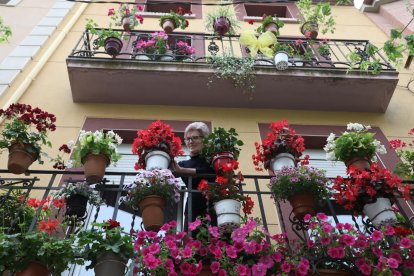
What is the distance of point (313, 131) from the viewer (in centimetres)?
Result: 816

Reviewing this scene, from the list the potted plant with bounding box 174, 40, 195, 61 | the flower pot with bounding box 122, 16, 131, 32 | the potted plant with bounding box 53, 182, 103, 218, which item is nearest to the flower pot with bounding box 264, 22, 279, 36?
the potted plant with bounding box 174, 40, 195, 61

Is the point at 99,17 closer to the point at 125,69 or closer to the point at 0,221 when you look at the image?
the point at 125,69

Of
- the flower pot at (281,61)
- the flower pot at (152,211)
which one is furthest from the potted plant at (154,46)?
the flower pot at (152,211)

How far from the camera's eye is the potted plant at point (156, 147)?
5.46 metres

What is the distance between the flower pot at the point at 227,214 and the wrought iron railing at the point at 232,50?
4.00m

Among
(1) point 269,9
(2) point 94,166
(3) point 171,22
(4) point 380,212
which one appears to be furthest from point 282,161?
(1) point 269,9

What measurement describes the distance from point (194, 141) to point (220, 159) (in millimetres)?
687

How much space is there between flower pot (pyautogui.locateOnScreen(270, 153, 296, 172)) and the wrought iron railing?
2977 mm

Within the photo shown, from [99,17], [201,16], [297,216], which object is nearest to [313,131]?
[297,216]

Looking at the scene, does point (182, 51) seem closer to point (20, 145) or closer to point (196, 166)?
point (196, 166)

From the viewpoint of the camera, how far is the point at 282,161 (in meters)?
5.66

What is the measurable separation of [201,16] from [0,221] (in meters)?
7.74

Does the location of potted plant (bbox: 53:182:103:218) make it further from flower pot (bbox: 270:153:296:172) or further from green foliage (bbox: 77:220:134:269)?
flower pot (bbox: 270:153:296:172)

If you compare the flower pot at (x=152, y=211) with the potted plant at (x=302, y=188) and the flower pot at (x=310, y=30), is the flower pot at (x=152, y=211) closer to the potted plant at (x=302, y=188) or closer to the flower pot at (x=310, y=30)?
the potted plant at (x=302, y=188)
